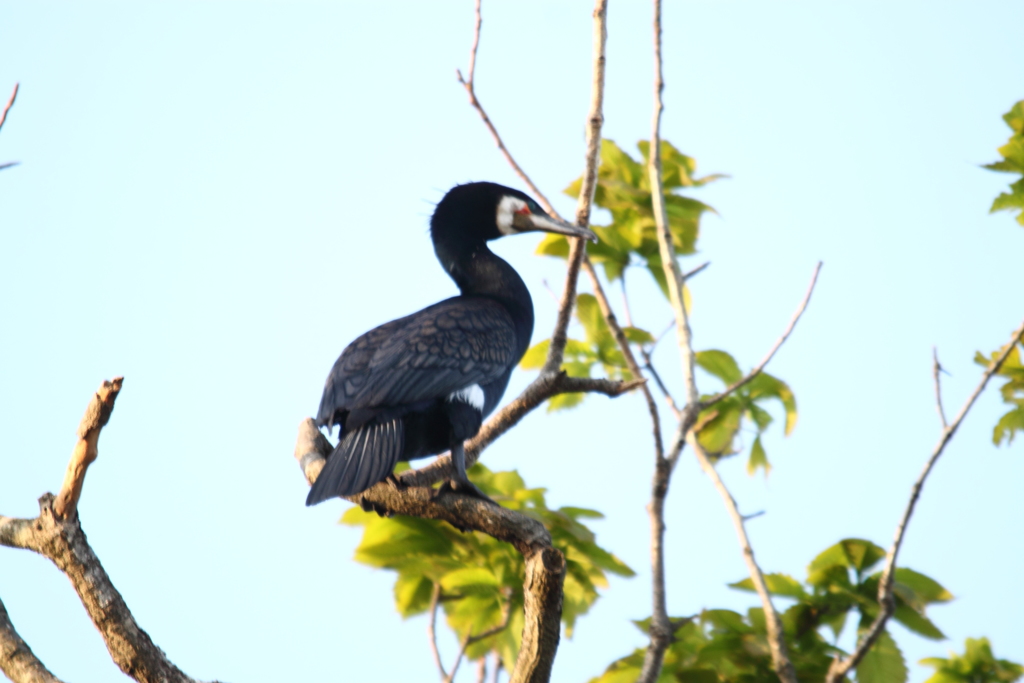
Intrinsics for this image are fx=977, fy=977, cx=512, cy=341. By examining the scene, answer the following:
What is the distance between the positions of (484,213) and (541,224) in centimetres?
33

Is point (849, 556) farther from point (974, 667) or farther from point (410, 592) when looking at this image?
point (410, 592)

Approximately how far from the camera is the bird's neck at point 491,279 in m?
4.57

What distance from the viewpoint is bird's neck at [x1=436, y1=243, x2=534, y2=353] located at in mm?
4566

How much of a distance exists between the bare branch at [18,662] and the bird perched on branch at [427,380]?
87 centimetres

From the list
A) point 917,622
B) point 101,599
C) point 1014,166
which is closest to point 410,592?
point 101,599

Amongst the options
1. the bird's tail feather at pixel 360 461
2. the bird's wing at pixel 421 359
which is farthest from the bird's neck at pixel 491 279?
the bird's tail feather at pixel 360 461

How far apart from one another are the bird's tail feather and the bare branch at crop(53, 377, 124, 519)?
27.8 inches

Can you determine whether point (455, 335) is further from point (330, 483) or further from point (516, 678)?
point (516, 678)

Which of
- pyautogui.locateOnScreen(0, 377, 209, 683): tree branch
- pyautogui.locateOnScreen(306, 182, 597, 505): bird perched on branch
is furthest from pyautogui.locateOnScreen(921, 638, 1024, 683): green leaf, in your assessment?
pyautogui.locateOnScreen(0, 377, 209, 683): tree branch

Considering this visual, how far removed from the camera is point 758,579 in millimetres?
4285

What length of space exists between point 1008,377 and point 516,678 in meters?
3.55

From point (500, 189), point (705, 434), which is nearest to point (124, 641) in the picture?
point (500, 189)

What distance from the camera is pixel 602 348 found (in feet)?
17.0

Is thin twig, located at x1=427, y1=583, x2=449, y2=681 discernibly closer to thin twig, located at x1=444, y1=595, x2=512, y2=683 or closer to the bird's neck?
thin twig, located at x1=444, y1=595, x2=512, y2=683
